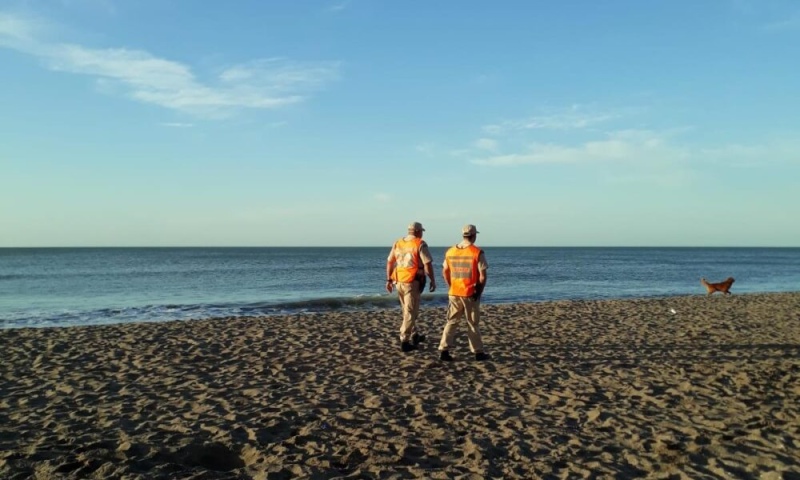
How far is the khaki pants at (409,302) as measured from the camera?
8.38m

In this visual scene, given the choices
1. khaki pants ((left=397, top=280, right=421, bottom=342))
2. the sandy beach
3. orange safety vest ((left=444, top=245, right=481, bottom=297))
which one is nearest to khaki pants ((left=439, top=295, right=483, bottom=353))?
orange safety vest ((left=444, top=245, right=481, bottom=297))

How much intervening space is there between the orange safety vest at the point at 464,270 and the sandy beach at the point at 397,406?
1.11m

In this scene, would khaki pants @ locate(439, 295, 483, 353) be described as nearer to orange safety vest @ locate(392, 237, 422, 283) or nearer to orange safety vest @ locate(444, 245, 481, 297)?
orange safety vest @ locate(444, 245, 481, 297)

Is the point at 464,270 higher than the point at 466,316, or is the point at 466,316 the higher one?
the point at 464,270

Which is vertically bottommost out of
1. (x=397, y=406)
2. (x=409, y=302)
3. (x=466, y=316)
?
(x=397, y=406)

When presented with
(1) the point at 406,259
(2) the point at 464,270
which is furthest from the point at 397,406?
(1) the point at 406,259

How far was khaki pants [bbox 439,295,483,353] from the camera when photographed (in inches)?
307

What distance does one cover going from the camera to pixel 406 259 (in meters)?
8.42

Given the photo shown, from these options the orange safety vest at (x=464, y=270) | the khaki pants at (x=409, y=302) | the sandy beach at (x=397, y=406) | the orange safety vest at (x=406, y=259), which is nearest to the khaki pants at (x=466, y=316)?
the orange safety vest at (x=464, y=270)

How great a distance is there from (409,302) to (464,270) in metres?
1.18

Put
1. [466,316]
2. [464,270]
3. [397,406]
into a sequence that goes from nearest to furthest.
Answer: [397,406], [464,270], [466,316]

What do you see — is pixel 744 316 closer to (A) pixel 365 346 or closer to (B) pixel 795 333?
(B) pixel 795 333

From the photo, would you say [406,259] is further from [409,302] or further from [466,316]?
[466,316]

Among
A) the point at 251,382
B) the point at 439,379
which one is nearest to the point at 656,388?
the point at 439,379
